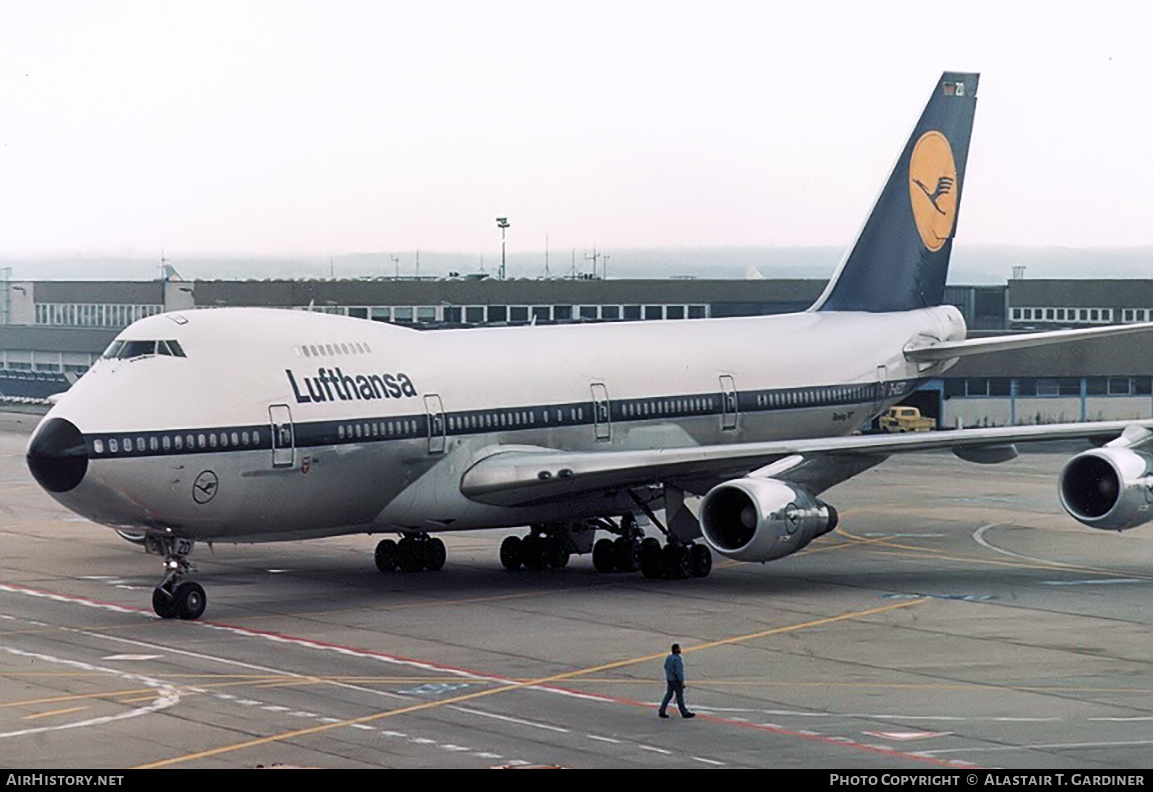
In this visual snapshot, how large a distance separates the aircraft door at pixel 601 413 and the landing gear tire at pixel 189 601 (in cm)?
1062

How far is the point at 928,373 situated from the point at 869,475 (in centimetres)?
1585

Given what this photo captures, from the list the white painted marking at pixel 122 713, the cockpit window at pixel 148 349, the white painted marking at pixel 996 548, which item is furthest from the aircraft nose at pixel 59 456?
the white painted marking at pixel 996 548

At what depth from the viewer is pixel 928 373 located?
53.2 m

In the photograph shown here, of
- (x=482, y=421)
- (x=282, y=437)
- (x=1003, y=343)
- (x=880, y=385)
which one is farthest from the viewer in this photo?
(x=880, y=385)

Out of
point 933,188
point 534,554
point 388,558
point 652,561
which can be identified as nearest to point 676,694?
point 652,561

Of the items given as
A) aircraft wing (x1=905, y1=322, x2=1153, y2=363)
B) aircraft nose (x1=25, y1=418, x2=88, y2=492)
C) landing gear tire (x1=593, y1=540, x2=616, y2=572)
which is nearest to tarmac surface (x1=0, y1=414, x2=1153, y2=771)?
landing gear tire (x1=593, y1=540, x2=616, y2=572)

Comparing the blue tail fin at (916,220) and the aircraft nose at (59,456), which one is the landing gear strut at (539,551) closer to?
the aircraft nose at (59,456)

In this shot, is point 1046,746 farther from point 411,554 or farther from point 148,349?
point 411,554

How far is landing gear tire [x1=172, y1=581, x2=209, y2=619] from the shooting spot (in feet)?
121

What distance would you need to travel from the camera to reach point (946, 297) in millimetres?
94062

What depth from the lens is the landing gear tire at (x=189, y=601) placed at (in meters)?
36.8

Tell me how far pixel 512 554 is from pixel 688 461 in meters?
5.97
